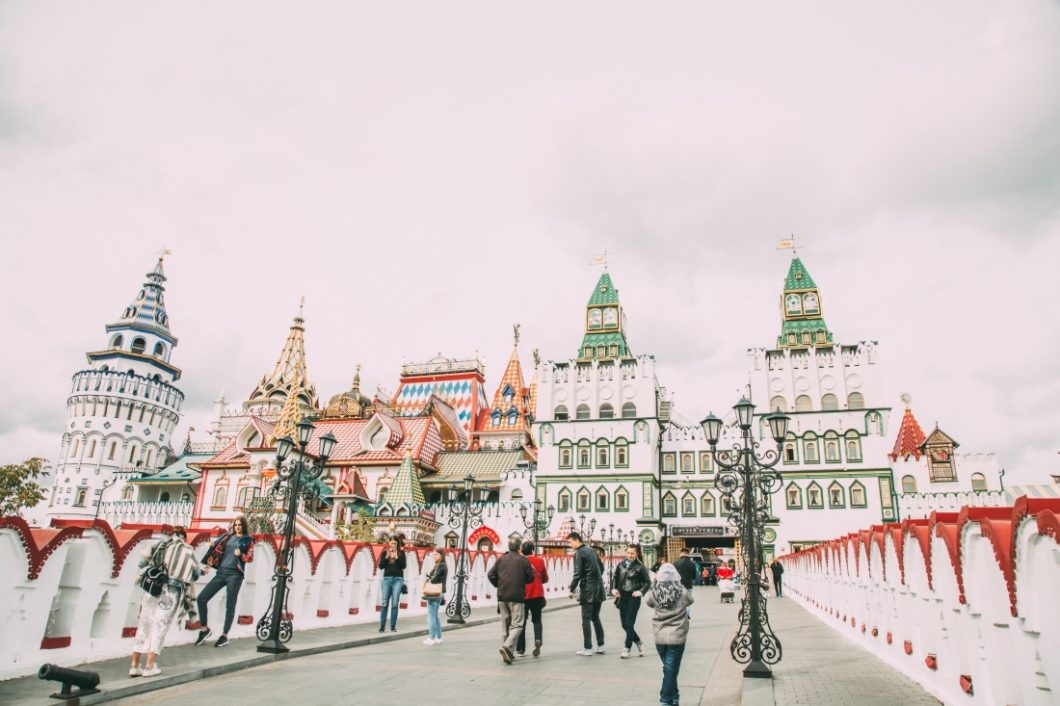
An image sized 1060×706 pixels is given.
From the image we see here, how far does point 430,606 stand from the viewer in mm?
11352

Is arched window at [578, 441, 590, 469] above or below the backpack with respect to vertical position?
above

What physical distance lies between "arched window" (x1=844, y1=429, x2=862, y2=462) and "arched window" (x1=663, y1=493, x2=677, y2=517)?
1148 centimetres

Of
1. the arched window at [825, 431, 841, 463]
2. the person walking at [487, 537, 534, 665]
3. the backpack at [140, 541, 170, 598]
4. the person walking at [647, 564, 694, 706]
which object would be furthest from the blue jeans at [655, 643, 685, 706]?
the arched window at [825, 431, 841, 463]

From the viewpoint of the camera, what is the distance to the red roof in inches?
1951

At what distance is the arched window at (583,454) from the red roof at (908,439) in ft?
77.3

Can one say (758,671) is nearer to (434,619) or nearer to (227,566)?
(434,619)

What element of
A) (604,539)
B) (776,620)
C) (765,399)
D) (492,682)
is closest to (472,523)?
(604,539)

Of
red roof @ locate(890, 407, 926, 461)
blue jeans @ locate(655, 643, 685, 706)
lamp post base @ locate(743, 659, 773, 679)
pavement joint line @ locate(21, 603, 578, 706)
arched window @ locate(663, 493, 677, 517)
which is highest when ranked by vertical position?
red roof @ locate(890, 407, 926, 461)

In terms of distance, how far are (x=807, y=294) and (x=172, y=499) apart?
53632 mm

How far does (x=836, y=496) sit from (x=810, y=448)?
331 cm

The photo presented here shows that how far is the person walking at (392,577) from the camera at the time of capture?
1241cm

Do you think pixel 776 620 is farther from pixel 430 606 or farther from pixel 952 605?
pixel 952 605

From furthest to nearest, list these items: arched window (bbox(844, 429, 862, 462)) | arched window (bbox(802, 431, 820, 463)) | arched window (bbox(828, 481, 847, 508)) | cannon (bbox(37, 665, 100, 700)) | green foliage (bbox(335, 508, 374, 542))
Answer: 1. arched window (bbox(802, 431, 820, 463))
2. arched window (bbox(844, 429, 862, 462))
3. arched window (bbox(828, 481, 847, 508))
4. green foliage (bbox(335, 508, 374, 542))
5. cannon (bbox(37, 665, 100, 700))

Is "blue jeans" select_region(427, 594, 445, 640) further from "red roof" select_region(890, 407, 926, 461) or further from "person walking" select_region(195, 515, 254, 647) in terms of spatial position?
"red roof" select_region(890, 407, 926, 461)
